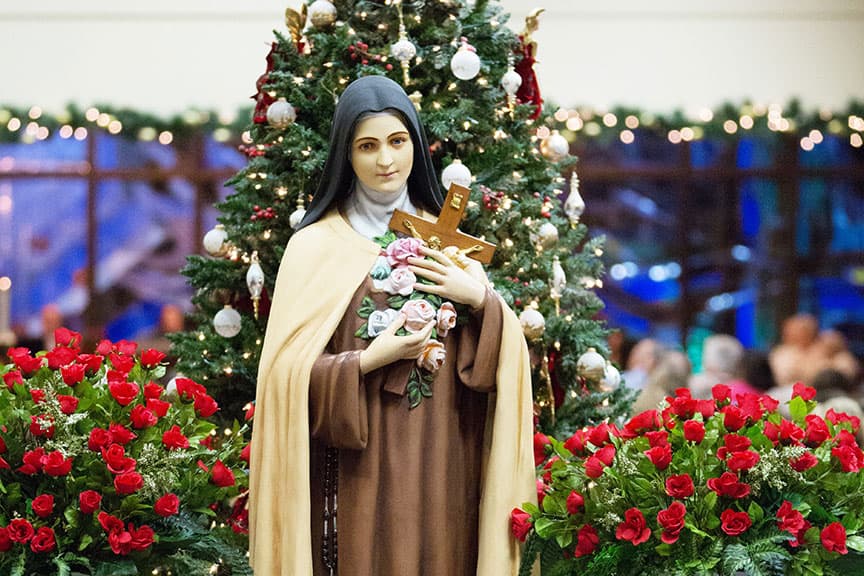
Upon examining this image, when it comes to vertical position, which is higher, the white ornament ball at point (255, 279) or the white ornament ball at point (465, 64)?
the white ornament ball at point (465, 64)

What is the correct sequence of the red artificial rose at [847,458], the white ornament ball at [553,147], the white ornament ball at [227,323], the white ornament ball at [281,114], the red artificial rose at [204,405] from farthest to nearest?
the white ornament ball at [553,147]
the white ornament ball at [227,323]
the white ornament ball at [281,114]
the red artificial rose at [204,405]
the red artificial rose at [847,458]

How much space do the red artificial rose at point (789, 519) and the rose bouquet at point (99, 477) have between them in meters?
1.60

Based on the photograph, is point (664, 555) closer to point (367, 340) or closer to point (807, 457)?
point (807, 457)

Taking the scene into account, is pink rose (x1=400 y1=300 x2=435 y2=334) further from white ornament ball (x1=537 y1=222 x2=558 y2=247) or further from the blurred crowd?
the blurred crowd

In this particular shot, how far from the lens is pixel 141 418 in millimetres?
3812

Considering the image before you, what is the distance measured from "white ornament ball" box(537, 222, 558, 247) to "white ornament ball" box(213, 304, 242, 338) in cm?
128

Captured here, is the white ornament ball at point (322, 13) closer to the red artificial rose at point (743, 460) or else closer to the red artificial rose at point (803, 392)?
the red artificial rose at point (803, 392)

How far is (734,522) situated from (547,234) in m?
1.79

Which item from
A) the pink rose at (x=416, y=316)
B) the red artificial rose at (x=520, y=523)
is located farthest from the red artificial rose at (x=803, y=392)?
the pink rose at (x=416, y=316)

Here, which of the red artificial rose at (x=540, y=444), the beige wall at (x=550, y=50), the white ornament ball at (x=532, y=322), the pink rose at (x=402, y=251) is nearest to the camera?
the pink rose at (x=402, y=251)

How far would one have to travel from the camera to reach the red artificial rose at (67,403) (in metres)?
3.76

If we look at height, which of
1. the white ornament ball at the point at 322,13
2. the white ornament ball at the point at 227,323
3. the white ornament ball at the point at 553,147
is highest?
the white ornament ball at the point at 322,13

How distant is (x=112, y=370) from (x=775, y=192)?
6.67 m

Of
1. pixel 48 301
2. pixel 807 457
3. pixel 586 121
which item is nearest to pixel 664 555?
pixel 807 457
